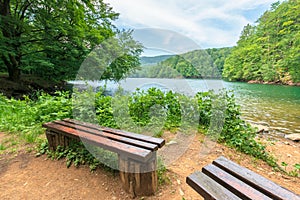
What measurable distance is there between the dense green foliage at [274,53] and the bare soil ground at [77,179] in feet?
66.3

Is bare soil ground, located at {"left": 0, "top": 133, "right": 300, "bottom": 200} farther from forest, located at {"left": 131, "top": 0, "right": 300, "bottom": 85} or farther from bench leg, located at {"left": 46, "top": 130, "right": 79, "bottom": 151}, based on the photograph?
forest, located at {"left": 131, "top": 0, "right": 300, "bottom": 85}

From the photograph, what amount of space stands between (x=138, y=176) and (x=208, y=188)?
58 cm

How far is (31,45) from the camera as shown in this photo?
18.0ft

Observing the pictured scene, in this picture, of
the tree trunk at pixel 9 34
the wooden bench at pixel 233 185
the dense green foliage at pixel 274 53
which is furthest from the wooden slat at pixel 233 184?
the dense green foliage at pixel 274 53

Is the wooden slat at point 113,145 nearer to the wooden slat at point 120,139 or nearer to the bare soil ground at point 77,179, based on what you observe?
the wooden slat at point 120,139

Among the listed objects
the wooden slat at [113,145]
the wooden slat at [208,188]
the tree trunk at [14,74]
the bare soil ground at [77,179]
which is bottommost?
the bare soil ground at [77,179]

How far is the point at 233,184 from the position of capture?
918mm

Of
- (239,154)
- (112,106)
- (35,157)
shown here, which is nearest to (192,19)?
(112,106)

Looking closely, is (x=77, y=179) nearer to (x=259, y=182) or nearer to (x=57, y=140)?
(x=57, y=140)

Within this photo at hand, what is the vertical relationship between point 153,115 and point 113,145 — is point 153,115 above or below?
below

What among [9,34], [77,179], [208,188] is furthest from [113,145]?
[9,34]

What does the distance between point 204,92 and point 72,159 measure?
8.29ft

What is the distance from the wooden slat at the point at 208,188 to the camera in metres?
0.86

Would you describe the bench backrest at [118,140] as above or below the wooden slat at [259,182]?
above
